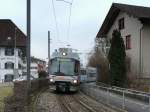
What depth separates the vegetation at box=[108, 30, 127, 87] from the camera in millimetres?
32719

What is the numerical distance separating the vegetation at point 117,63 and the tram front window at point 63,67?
325 centimetres

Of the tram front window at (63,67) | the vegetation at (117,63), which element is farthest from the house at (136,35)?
the tram front window at (63,67)

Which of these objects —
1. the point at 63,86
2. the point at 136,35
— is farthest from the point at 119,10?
the point at 63,86

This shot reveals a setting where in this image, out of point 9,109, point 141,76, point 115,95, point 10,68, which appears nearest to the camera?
point 9,109

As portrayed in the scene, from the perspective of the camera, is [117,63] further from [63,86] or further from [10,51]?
[10,51]

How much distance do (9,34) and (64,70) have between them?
2191 inches

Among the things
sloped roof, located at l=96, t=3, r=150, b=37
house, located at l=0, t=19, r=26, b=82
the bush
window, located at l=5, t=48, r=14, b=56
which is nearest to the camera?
the bush

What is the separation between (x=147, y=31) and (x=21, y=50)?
52482 mm

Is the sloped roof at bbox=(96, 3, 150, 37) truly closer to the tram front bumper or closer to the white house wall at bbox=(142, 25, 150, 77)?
the white house wall at bbox=(142, 25, 150, 77)

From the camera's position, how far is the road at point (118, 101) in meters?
16.1

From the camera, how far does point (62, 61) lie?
1297 inches

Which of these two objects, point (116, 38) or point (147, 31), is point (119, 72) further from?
point (147, 31)

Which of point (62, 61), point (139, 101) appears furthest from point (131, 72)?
point (139, 101)

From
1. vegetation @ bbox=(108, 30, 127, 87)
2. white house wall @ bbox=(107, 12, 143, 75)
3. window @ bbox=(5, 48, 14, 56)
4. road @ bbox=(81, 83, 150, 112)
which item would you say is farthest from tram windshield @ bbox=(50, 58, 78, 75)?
window @ bbox=(5, 48, 14, 56)
